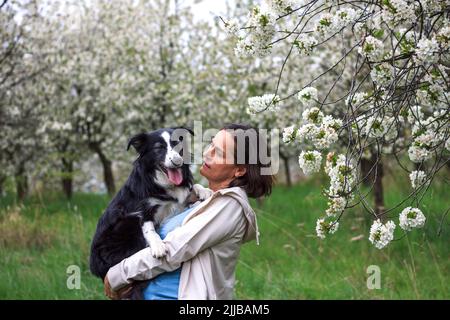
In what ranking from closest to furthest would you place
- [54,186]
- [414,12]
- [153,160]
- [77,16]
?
1. [414,12]
2. [153,160]
3. [77,16]
4. [54,186]

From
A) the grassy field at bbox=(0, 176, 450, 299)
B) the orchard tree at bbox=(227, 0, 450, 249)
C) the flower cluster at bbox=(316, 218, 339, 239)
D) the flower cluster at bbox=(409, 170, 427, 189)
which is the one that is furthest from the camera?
the grassy field at bbox=(0, 176, 450, 299)

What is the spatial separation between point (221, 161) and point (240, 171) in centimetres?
11

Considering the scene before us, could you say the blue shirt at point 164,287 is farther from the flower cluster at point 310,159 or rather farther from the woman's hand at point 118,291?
the flower cluster at point 310,159

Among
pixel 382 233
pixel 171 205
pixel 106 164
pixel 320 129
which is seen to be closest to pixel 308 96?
Answer: pixel 320 129

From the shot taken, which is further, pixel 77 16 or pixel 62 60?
pixel 77 16

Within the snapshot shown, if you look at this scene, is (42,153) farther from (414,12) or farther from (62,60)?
(414,12)

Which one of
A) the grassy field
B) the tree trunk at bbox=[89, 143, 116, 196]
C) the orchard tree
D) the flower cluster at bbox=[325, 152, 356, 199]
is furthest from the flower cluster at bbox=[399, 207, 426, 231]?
the tree trunk at bbox=[89, 143, 116, 196]

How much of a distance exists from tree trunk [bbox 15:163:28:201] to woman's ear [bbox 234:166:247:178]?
913 cm

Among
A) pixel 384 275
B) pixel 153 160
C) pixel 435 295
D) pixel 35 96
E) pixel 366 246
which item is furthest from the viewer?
pixel 35 96

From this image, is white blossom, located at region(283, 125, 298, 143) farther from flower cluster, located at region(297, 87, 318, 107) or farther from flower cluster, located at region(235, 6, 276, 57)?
flower cluster, located at region(235, 6, 276, 57)

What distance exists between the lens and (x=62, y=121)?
1392 centimetres

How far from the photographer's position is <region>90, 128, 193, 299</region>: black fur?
349 cm
